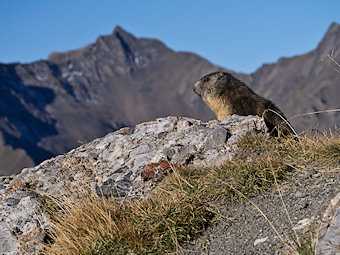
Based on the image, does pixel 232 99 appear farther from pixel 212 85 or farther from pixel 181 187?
pixel 181 187

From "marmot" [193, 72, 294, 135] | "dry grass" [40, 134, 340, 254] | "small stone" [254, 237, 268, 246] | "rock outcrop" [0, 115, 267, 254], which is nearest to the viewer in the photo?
"small stone" [254, 237, 268, 246]

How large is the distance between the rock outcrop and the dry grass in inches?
17.2

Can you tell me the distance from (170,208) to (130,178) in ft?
6.38

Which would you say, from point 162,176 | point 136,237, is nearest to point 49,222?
point 136,237

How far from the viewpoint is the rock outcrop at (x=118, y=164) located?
21.4 feet

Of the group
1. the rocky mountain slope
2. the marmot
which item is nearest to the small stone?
the rocky mountain slope

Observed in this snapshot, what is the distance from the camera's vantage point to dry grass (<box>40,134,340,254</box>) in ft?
16.8

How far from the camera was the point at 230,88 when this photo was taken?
12.4 metres

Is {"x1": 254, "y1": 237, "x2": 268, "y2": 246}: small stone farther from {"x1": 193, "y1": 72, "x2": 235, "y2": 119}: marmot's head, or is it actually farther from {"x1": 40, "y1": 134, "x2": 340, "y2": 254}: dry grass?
{"x1": 193, "y1": 72, "x2": 235, "y2": 119}: marmot's head

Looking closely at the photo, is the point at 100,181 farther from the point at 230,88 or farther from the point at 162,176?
the point at 230,88

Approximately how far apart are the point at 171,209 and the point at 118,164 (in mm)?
2619

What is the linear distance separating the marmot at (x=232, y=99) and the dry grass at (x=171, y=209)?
3.46 metres

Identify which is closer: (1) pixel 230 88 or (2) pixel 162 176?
(2) pixel 162 176

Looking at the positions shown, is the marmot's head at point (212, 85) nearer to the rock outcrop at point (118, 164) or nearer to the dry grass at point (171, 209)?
the rock outcrop at point (118, 164)
